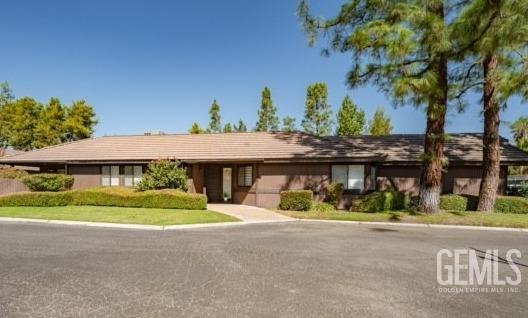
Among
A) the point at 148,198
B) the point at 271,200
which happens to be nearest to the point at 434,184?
the point at 271,200

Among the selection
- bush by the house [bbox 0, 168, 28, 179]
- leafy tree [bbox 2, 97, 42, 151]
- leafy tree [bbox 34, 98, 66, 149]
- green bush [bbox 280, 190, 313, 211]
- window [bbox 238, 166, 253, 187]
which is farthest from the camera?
leafy tree [bbox 34, 98, 66, 149]

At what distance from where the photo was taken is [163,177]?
1803 centimetres

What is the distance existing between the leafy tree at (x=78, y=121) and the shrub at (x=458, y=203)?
45.1m

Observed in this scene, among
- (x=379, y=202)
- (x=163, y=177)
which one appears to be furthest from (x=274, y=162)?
(x=163, y=177)

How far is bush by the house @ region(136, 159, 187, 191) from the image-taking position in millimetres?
18031

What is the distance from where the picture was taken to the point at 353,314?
4.64m

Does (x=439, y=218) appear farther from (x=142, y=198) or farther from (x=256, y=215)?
(x=142, y=198)

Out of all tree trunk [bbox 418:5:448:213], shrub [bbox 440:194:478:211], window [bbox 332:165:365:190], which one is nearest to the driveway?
tree trunk [bbox 418:5:448:213]

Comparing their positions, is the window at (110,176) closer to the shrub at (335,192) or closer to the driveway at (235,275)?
the driveway at (235,275)

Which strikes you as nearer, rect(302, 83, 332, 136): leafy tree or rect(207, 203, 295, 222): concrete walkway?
rect(207, 203, 295, 222): concrete walkway

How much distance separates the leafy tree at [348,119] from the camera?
4397 centimetres

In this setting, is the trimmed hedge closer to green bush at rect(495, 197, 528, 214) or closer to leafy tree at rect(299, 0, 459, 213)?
leafy tree at rect(299, 0, 459, 213)

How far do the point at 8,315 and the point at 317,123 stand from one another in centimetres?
4504

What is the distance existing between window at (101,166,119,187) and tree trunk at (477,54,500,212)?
21.6 metres
